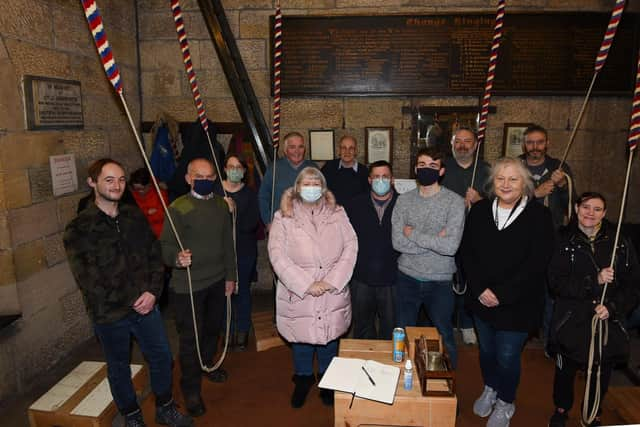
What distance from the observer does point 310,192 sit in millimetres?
2752

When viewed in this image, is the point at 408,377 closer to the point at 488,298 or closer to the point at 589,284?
the point at 488,298

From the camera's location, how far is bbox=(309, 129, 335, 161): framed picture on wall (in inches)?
191

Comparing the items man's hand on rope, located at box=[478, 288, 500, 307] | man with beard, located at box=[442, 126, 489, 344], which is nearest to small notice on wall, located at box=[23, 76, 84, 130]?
man with beard, located at box=[442, 126, 489, 344]

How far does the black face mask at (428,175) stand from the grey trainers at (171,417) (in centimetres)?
210

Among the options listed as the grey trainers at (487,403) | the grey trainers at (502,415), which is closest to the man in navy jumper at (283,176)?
the grey trainers at (487,403)

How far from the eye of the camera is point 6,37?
3.01 m

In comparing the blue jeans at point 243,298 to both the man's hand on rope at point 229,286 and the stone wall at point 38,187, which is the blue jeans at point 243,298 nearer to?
the man's hand on rope at point 229,286

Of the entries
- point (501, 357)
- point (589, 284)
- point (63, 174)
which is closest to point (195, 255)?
point (63, 174)

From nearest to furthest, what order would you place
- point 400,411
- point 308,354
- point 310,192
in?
point 400,411 < point 310,192 < point 308,354

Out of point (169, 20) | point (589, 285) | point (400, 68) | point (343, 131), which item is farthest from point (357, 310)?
point (169, 20)

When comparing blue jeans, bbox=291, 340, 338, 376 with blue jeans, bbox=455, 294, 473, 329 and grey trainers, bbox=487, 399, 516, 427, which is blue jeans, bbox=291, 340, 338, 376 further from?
blue jeans, bbox=455, 294, 473, 329

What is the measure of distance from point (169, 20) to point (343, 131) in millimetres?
2222

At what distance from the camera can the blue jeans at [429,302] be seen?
2.95m

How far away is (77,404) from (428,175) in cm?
263
